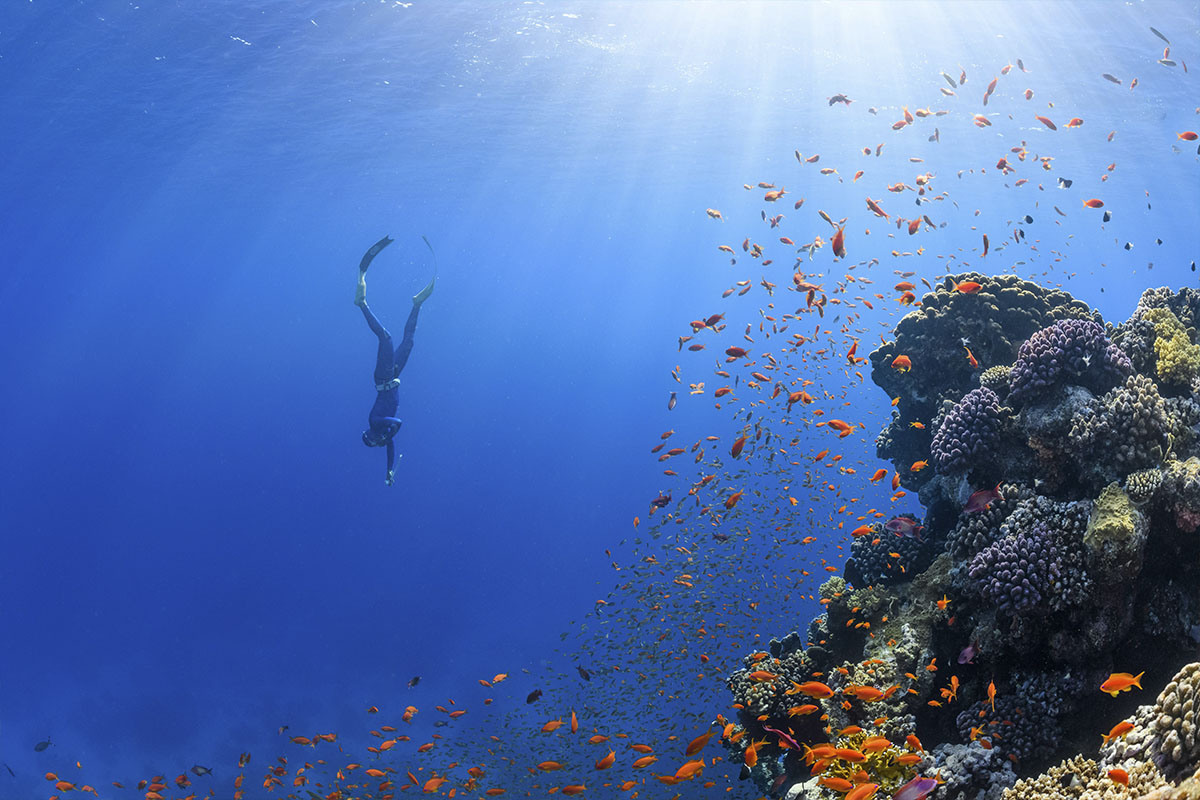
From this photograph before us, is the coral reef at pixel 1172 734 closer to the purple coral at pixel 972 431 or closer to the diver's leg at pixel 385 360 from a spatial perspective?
the purple coral at pixel 972 431

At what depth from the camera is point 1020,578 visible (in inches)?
234

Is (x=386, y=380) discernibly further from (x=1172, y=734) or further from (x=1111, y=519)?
(x=1172, y=734)

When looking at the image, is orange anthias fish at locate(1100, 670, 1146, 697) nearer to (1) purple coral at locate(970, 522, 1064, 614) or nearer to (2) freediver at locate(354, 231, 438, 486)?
(1) purple coral at locate(970, 522, 1064, 614)

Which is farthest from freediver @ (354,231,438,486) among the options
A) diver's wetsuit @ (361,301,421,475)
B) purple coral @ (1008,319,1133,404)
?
purple coral @ (1008,319,1133,404)

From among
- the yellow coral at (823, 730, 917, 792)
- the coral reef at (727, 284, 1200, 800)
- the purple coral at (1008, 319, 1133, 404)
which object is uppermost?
the purple coral at (1008, 319, 1133, 404)

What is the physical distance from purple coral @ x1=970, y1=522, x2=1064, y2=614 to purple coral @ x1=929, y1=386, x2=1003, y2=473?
1.25m

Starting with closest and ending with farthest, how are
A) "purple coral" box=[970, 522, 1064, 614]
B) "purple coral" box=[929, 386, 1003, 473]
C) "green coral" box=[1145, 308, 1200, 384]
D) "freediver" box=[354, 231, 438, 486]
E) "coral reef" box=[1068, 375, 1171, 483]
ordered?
"purple coral" box=[970, 522, 1064, 614] < "coral reef" box=[1068, 375, 1171, 483] < "green coral" box=[1145, 308, 1200, 384] < "purple coral" box=[929, 386, 1003, 473] < "freediver" box=[354, 231, 438, 486]

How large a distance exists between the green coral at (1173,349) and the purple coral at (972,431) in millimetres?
1657

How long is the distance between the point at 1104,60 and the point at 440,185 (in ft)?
118

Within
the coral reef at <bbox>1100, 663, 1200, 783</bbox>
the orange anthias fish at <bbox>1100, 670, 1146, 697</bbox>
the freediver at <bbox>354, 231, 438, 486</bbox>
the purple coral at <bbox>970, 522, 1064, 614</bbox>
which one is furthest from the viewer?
the freediver at <bbox>354, 231, 438, 486</bbox>

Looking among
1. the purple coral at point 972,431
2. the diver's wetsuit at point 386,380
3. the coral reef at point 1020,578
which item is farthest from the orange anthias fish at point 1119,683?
the diver's wetsuit at point 386,380

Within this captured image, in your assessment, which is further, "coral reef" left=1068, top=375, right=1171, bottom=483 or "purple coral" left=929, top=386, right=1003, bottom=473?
"purple coral" left=929, top=386, right=1003, bottom=473

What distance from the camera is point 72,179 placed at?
109 feet

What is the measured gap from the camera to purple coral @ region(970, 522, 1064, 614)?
5871 mm
